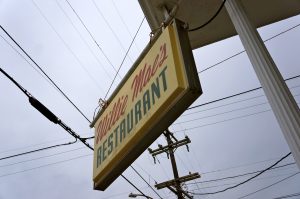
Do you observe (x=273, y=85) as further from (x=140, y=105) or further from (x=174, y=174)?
(x=174, y=174)

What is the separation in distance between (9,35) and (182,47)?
440cm

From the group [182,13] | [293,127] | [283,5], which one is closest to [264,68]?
[293,127]

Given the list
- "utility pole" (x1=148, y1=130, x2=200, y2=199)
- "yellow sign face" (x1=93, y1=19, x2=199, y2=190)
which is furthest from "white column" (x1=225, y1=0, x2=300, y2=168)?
"utility pole" (x1=148, y1=130, x2=200, y2=199)

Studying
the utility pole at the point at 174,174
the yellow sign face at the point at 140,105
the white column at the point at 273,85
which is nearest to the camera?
the yellow sign face at the point at 140,105

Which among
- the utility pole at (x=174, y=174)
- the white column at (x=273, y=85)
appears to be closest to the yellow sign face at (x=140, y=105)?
the white column at (x=273, y=85)

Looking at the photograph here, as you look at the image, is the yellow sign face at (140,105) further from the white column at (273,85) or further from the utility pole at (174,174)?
the utility pole at (174,174)

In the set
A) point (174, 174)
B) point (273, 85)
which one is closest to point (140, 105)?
point (273, 85)

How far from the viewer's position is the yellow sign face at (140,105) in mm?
2729

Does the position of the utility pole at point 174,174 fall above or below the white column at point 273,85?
above

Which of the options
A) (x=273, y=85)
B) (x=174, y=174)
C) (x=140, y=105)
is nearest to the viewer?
(x=140, y=105)

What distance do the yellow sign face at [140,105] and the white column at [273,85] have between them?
41.5 inches

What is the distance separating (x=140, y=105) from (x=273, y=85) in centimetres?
134

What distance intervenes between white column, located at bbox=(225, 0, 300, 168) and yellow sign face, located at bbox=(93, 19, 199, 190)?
105 cm

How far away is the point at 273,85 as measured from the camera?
3.24 meters
